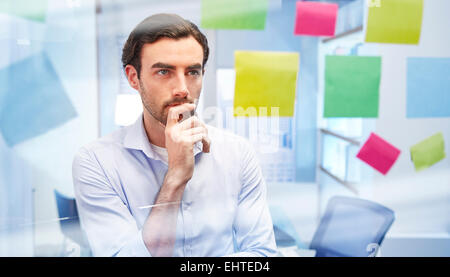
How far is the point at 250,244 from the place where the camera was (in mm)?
773

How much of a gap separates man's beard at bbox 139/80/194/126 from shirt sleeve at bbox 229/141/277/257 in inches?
8.1

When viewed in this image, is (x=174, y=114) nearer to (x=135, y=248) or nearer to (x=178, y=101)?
(x=178, y=101)

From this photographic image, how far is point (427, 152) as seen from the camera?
861 mm

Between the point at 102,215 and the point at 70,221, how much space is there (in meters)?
0.08

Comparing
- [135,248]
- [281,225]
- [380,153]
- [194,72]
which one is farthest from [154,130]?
[380,153]

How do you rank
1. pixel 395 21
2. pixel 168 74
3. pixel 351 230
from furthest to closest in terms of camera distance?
1. pixel 351 230
2. pixel 395 21
3. pixel 168 74

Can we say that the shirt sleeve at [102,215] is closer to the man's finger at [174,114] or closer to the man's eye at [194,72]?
the man's finger at [174,114]

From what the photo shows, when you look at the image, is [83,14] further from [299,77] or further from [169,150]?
[299,77]

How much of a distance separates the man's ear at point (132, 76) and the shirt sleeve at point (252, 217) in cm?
30

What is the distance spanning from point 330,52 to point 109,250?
0.70m

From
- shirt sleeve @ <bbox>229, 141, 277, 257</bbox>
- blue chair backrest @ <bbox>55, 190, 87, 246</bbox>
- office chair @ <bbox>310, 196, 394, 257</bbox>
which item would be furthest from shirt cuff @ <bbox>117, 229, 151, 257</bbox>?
office chair @ <bbox>310, 196, 394, 257</bbox>

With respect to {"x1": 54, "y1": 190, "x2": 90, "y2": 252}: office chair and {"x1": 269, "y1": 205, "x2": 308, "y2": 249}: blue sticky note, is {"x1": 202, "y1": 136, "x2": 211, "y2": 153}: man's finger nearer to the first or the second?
{"x1": 269, "y1": 205, "x2": 308, "y2": 249}: blue sticky note

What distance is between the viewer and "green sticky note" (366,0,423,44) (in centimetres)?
79

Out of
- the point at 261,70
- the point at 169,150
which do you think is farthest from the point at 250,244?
the point at 261,70
